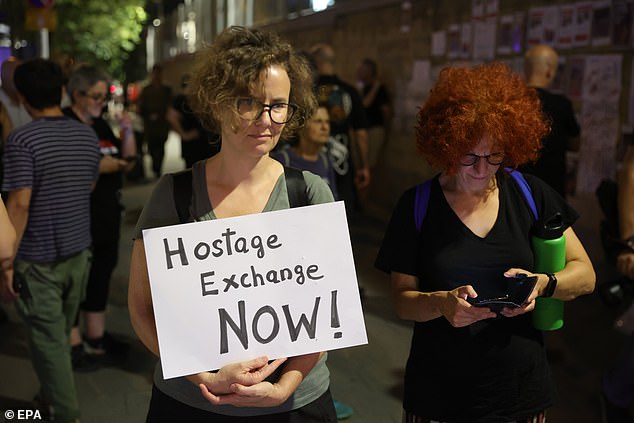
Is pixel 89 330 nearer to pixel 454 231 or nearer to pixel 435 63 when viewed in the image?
pixel 454 231

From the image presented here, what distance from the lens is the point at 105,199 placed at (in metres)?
4.43

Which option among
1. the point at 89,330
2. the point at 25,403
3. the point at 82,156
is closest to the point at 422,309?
the point at 82,156

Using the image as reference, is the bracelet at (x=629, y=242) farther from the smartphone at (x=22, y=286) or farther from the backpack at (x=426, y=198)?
the smartphone at (x=22, y=286)

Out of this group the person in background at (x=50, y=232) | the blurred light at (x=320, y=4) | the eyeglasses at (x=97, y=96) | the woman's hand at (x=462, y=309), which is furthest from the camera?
the blurred light at (x=320, y=4)

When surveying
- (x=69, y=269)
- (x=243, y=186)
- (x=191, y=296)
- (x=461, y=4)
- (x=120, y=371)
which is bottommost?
(x=120, y=371)

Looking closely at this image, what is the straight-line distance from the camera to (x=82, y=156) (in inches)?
139

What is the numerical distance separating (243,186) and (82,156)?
191cm

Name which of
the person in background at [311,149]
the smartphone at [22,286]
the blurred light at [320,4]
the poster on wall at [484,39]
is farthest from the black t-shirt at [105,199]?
the blurred light at [320,4]

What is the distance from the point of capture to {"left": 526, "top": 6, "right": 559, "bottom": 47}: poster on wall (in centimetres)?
641

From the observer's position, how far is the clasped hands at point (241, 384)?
A: 1703mm

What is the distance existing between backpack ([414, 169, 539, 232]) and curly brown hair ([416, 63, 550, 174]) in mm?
85

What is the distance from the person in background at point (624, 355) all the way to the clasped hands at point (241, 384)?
198 centimetres

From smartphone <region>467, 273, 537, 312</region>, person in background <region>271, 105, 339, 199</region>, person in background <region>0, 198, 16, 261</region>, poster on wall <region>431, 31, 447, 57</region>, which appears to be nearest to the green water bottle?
smartphone <region>467, 273, 537, 312</region>

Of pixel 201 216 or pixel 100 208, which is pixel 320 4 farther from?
pixel 201 216
